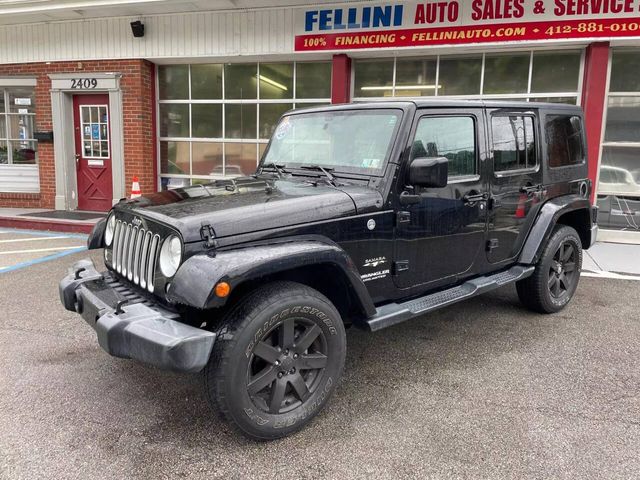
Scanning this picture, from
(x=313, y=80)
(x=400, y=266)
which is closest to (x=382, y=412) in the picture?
(x=400, y=266)

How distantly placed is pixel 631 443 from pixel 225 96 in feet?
29.7

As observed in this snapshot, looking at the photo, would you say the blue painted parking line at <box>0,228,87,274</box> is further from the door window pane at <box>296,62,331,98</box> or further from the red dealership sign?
the red dealership sign

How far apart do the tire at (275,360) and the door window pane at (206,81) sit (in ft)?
26.8

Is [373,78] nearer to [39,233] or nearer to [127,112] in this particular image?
[127,112]

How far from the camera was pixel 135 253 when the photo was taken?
3064 millimetres

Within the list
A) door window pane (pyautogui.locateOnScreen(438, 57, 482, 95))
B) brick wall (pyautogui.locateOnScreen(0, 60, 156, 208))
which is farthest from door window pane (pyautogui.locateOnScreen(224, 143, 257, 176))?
door window pane (pyautogui.locateOnScreen(438, 57, 482, 95))

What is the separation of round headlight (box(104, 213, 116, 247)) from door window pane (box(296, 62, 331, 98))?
6549 millimetres

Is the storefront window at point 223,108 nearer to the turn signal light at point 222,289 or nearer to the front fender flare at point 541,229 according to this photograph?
the front fender flare at point 541,229

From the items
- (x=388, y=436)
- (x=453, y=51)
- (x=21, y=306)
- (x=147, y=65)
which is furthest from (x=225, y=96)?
(x=388, y=436)

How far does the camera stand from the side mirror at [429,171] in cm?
315

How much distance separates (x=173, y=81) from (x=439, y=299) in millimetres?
8521

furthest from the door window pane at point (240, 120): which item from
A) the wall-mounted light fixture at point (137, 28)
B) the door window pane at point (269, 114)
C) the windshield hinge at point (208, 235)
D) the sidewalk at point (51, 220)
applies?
the windshield hinge at point (208, 235)

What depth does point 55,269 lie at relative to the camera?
20.7 ft

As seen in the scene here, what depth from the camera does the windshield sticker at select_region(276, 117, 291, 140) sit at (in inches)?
166
